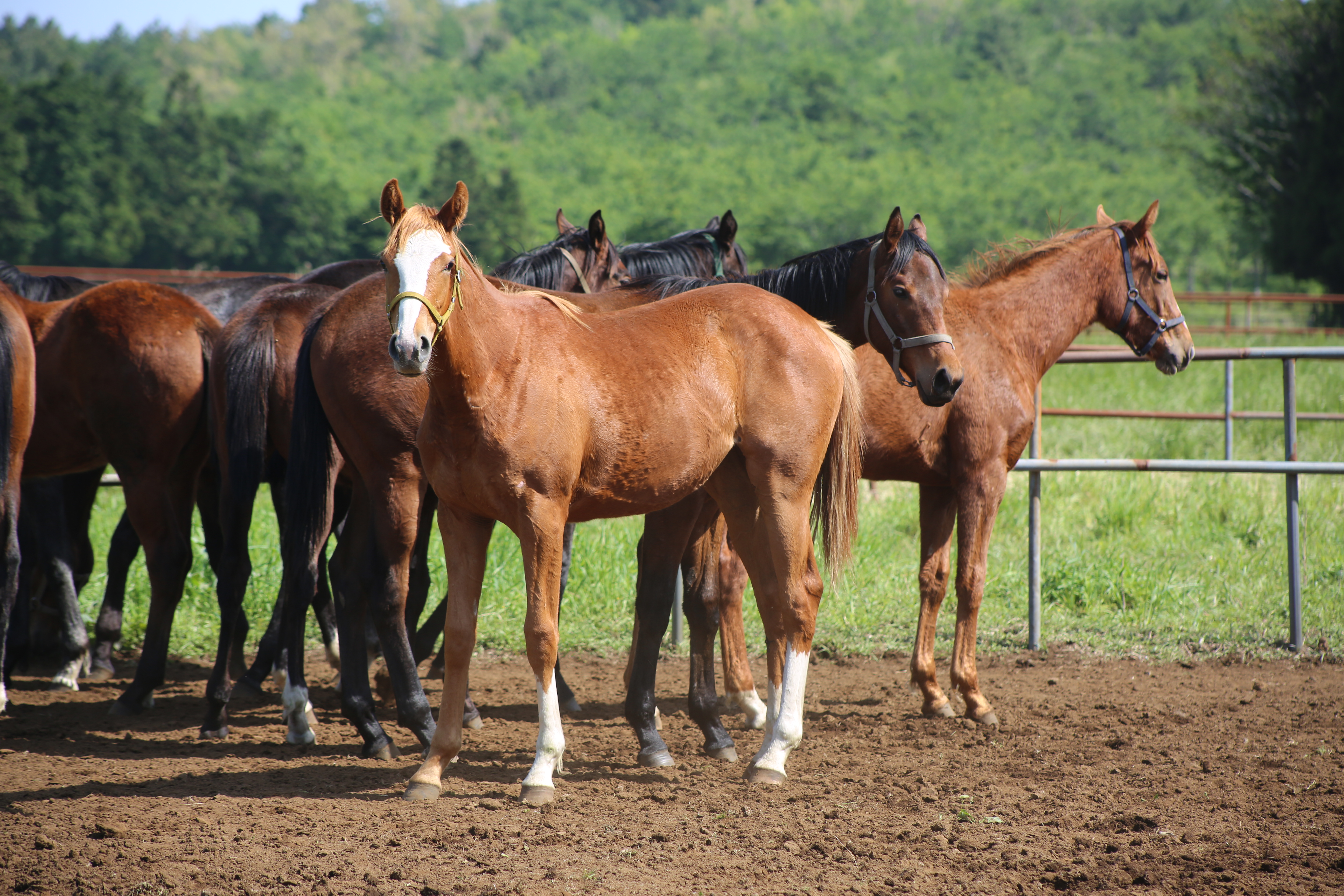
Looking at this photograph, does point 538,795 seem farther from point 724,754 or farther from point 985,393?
point 985,393

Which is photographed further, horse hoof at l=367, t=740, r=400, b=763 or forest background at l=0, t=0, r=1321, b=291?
forest background at l=0, t=0, r=1321, b=291

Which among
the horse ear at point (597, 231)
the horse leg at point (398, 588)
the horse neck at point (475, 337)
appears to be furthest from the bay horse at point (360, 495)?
the horse ear at point (597, 231)

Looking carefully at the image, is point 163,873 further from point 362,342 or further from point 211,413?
point 211,413

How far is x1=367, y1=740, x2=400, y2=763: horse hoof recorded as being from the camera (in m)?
4.08

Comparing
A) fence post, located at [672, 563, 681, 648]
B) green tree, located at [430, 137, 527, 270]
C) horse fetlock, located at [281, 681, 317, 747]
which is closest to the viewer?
horse fetlock, located at [281, 681, 317, 747]

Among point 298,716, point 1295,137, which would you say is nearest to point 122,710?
point 298,716

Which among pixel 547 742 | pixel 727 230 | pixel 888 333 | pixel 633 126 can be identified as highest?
pixel 633 126

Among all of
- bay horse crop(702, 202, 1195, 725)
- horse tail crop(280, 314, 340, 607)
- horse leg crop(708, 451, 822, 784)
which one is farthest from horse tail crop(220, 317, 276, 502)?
bay horse crop(702, 202, 1195, 725)

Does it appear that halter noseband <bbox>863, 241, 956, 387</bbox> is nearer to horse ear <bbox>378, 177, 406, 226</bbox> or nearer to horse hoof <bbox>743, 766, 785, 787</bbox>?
horse hoof <bbox>743, 766, 785, 787</bbox>

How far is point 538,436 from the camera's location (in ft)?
10.9

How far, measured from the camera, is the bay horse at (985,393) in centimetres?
479

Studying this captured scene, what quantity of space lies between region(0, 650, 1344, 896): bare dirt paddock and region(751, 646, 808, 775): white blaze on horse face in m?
0.13

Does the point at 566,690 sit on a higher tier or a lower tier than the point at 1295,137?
lower

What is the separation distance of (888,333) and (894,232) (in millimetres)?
436
